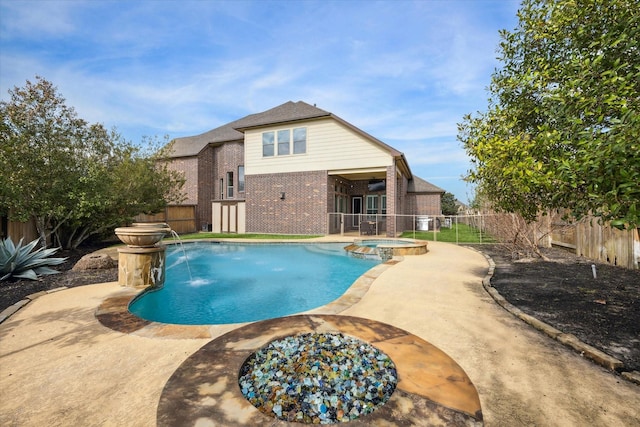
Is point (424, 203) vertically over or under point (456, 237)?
over

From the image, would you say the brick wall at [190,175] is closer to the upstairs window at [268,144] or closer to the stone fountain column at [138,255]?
the upstairs window at [268,144]

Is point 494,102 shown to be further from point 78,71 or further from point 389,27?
point 78,71

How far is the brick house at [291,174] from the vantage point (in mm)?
14898

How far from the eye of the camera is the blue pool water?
488 centimetres

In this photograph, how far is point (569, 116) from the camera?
9.98 feet

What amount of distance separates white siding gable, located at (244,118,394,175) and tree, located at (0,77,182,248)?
25.3 ft

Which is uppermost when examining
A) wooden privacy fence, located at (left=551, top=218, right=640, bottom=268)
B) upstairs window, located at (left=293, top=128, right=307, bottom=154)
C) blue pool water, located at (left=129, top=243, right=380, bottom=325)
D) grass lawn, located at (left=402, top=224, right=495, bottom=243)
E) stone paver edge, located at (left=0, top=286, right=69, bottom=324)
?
upstairs window, located at (left=293, top=128, right=307, bottom=154)

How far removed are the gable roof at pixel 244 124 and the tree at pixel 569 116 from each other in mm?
11140

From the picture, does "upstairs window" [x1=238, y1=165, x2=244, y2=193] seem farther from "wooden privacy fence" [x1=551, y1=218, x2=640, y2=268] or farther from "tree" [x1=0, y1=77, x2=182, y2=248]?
"wooden privacy fence" [x1=551, y1=218, x2=640, y2=268]

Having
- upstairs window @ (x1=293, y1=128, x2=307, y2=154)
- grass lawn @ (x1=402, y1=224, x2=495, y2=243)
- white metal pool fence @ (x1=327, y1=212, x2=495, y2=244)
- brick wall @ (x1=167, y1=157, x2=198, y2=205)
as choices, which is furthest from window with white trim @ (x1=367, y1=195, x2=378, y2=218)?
brick wall @ (x1=167, y1=157, x2=198, y2=205)

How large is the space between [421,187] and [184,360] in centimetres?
2474

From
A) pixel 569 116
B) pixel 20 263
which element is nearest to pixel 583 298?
pixel 569 116

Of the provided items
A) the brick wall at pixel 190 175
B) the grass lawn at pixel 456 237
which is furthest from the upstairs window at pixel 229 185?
the grass lawn at pixel 456 237

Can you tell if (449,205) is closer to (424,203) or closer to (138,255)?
(424,203)
